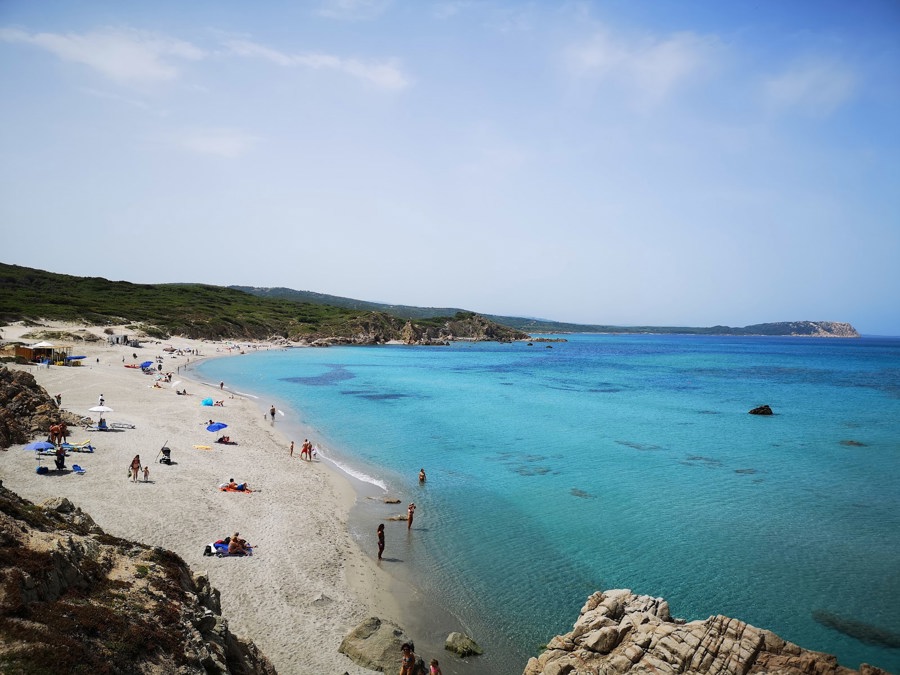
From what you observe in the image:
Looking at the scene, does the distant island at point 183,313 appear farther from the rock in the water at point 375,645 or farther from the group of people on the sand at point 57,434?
the rock in the water at point 375,645

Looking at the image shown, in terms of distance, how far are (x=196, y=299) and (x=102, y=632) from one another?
550 ft

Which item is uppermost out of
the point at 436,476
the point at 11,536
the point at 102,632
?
the point at 11,536

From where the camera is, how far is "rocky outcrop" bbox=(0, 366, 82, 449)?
2673cm

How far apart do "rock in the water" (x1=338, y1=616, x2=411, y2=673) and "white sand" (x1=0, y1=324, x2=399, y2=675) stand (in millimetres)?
303

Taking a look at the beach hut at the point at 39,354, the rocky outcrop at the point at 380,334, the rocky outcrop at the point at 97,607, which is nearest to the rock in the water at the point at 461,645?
the rocky outcrop at the point at 97,607

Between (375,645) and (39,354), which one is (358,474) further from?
(39,354)

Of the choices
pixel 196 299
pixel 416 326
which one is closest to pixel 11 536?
pixel 196 299

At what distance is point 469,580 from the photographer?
733 inches

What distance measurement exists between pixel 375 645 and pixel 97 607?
753 cm

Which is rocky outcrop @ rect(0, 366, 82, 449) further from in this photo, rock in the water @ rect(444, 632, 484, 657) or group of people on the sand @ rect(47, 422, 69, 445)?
rock in the water @ rect(444, 632, 484, 657)

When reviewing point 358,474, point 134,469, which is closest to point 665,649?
point 358,474

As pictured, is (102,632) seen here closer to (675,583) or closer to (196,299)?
(675,583)

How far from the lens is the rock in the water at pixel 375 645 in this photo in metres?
13.5

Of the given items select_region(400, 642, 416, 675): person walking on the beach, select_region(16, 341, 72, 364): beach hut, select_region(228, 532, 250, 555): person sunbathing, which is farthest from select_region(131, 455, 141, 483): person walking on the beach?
select_region(16, 341, 72, 364): beach hut
